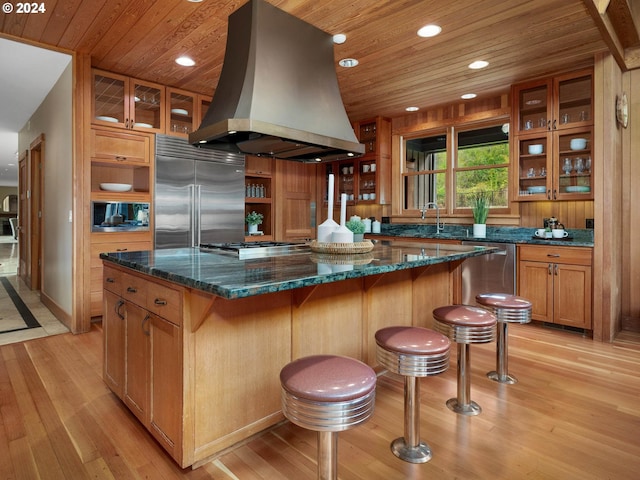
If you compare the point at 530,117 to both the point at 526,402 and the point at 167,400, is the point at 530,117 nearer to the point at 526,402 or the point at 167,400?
the point at 526,402

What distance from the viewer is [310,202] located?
6266 millimetres

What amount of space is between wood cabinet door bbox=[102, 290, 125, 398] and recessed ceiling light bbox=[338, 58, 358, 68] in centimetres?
291

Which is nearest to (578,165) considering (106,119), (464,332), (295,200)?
(464,332)

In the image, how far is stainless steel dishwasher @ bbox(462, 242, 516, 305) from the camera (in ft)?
13.5

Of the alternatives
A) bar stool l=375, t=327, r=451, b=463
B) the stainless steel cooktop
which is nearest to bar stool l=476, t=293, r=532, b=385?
bar stool l=375, t=327, r=451, b=463

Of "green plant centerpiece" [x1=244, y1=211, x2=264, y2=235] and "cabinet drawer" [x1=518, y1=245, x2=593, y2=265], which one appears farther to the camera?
"green plant centerpiece" [x1=244, y1=211, x2=264, y2=235]

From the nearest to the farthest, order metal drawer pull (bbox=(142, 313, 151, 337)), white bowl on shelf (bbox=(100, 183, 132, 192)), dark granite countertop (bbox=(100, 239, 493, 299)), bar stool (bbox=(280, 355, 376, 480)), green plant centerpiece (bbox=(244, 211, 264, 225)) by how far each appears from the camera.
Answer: bar stool (bbox=(280, 355, 376, 480)) → dark granite countertop (bbox=(100, 239, 493, 299)) → metal drawer pull (bbox=(142, 313, 151, 337)) → white bowl on shelf (bbox=(100, 183, 132, 192)) → green plant centerpiece (bbox=(244, 211, 264, 225))

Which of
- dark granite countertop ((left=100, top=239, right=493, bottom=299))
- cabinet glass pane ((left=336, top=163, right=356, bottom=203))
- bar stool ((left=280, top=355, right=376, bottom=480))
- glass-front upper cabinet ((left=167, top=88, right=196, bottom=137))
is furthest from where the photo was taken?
cabinet glass pane ((left=336, top=163, right=356, bottom=203))

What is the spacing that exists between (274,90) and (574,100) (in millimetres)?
3401

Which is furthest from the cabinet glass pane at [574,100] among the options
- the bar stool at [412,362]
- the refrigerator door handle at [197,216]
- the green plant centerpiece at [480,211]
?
the refrigerator door handle at [197,216]

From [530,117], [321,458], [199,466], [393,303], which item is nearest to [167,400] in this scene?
[199,466]

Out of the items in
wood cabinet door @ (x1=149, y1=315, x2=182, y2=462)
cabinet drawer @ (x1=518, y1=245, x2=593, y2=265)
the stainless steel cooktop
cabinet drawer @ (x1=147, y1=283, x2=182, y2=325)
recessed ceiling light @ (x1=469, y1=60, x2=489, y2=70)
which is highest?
recessed ceiling light @ (x1=469, y1=60, x2=489, y2=70)

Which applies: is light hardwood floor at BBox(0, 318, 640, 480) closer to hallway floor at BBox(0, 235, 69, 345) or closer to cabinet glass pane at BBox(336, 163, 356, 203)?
hallway floor at BBox(0, 235, 69, 345)

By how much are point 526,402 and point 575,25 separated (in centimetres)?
291
